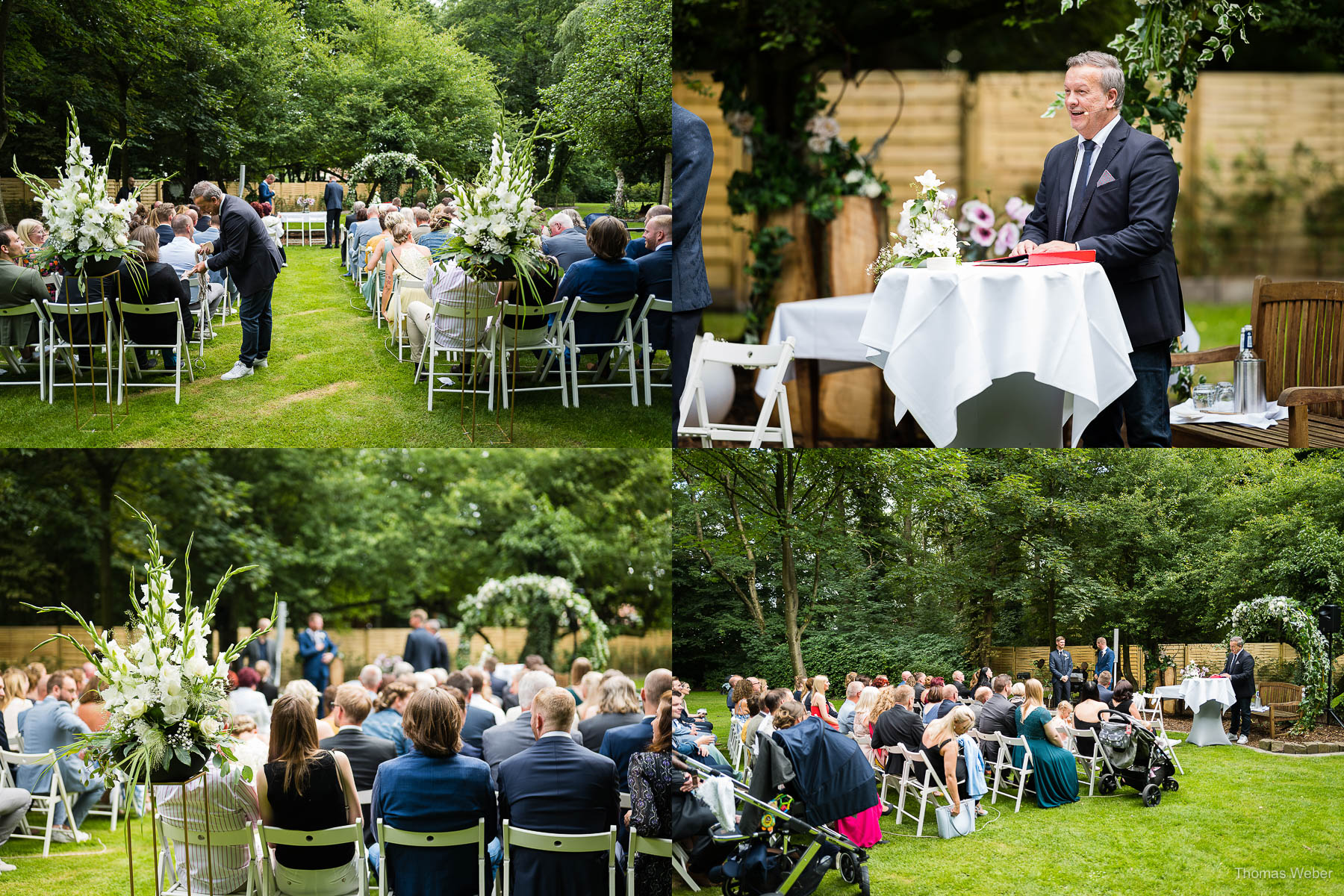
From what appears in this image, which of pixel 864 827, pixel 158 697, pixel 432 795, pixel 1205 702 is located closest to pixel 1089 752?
pixel 1205 702

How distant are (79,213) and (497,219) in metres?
2.13

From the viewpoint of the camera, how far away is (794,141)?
6723 millimetres

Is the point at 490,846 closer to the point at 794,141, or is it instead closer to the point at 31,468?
the point at 794,141

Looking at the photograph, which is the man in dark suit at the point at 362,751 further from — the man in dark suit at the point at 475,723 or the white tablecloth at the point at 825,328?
the white tablecloth at the point at 825,328

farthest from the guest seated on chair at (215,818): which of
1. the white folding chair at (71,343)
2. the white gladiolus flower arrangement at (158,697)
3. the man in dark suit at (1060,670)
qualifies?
the man in dark suit at (1060,670)

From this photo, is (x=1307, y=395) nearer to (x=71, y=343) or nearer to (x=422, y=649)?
(x=71, y=343)

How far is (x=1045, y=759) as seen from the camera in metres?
5.11

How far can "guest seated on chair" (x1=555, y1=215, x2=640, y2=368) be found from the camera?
5.66 m

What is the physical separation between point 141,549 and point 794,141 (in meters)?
9.58

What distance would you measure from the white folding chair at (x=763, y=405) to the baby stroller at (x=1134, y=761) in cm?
206

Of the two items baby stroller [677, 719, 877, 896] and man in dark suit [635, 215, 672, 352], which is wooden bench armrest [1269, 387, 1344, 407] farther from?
man in dark suit [635, 215, 672, 352]

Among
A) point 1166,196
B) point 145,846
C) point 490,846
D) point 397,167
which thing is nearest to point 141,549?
point 145,846

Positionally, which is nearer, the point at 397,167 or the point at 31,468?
the point at 397,167

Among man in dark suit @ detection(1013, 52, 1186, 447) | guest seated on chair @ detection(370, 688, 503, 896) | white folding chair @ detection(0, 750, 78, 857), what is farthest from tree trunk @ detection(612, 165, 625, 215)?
white folding chair @ detection(0, 750, 78, 857)
